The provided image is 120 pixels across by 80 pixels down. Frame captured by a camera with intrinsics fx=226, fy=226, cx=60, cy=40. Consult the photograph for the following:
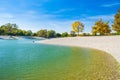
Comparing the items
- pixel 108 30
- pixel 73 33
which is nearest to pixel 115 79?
pixel 108 30

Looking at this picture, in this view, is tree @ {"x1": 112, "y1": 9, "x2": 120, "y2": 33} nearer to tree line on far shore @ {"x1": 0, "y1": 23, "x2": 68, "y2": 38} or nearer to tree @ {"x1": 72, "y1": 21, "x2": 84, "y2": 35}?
tree @ {"x1": 72, "y1": 21, "x2": 84, "y2": 35}

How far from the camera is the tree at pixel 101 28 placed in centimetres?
8362

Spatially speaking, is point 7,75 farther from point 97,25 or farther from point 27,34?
point 27,34

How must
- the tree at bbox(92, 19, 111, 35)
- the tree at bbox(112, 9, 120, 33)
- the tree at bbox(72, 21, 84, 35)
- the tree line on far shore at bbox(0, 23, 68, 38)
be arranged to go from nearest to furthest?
the tree at bbox(112, 9, 120, 33) < the tree at bbox(92, 19, 111, 35) < the tree at bbox(72, 21, 84, 35) < the tree line on far shore at bbox(0, 23, 68, 38)

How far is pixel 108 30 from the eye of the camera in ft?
274

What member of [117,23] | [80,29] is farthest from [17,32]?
[117,23]

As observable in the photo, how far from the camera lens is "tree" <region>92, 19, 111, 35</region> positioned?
8362 centimetres

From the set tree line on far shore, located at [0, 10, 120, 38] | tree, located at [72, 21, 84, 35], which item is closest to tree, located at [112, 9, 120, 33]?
tree line on far shore, located at [0, 10, 120, 38]

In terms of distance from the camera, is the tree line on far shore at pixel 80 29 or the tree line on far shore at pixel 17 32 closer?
the tree line on far shore at pixel 80 29

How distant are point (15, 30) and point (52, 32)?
27978mm

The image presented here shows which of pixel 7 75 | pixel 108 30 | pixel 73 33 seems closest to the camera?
pixel 7 75

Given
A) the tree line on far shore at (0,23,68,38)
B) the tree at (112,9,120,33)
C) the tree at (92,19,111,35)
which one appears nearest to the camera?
the tree at (112,9,120,33)

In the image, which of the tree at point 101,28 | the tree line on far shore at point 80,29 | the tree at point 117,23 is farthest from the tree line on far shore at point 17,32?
the tree at point 117,23

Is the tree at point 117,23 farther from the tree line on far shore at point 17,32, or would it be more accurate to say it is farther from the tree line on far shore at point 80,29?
the tree line on far shore at point 17,32
